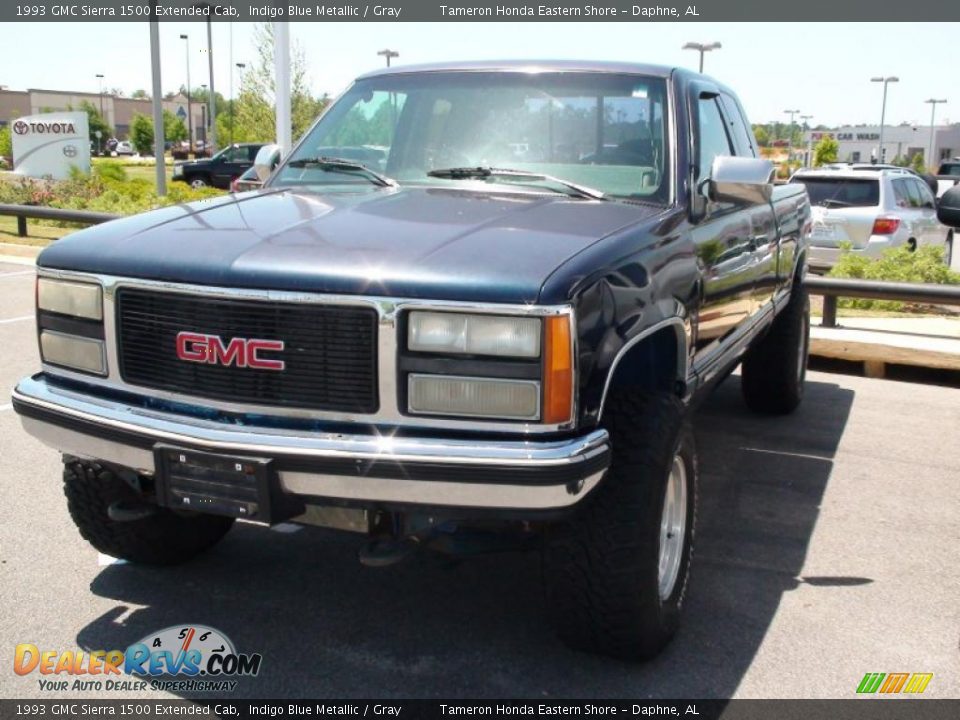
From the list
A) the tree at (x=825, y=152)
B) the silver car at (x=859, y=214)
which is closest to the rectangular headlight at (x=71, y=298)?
the silver car at (x=859, y=214)

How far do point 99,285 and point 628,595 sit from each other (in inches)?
74.1

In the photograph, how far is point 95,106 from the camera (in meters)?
92.6

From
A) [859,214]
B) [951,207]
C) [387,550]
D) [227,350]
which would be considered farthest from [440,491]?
[859,214]

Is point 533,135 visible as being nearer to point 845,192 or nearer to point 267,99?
point 845,192

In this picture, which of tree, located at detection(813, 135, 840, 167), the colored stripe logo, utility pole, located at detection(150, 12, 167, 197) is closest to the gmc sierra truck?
the colored stripe logo

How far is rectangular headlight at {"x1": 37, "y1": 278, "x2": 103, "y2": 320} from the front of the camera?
10.6ft

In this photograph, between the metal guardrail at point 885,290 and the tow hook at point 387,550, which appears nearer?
the tow hook at point 387,550

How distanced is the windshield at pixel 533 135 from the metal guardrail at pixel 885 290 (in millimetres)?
4109

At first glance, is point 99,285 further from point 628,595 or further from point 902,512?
point 902,512

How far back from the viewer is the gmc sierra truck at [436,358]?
279cm

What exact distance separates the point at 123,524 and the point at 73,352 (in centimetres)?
79

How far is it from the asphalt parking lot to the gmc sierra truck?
0.70ft

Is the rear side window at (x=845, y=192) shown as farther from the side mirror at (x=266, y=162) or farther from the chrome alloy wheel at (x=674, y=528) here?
the chrome alloy wheel at (x=674, y=528)

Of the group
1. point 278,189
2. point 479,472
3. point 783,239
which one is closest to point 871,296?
point 783,239
